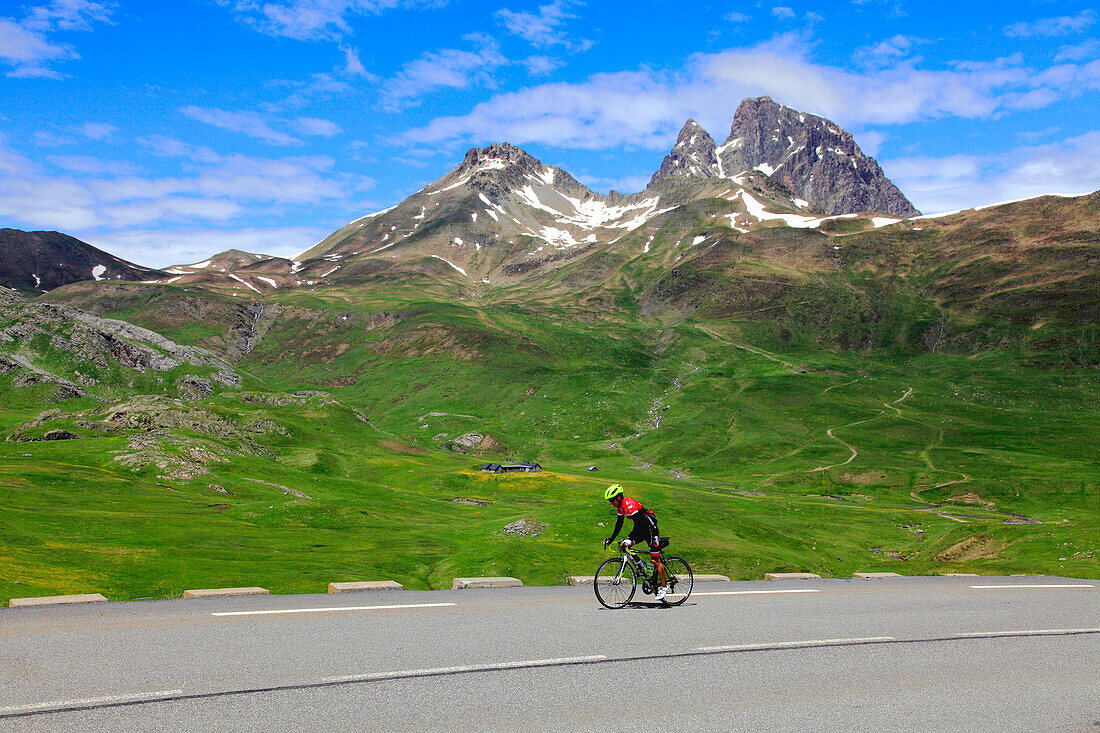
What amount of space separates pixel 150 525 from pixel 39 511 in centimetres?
832

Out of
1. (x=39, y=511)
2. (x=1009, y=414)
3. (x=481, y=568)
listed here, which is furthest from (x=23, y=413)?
(x=1009, y=414)

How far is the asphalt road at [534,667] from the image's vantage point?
11.7 meters

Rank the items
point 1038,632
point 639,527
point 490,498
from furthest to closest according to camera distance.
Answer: point 490,498 < point 639,527 < point 1038,632

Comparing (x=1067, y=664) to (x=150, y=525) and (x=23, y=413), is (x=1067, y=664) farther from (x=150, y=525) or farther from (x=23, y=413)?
(x=23, y=413)

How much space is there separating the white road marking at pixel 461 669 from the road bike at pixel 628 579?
690 cm

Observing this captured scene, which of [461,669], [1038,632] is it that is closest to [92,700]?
[461,669]

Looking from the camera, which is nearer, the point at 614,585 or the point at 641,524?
the point at 614,585

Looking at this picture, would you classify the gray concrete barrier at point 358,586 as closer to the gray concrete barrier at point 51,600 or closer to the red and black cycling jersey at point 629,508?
the gray concrete barrier at point 51,600

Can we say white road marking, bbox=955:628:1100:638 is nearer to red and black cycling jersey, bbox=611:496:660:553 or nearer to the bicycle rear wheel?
the bicycle rear wheel

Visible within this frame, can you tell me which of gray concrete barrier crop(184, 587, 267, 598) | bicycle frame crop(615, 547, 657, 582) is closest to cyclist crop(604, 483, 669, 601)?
bicycle frame crop(615, 547, 657, 582)

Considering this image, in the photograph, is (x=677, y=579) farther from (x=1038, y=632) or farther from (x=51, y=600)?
(x=51, y=600)

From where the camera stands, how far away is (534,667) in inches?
567

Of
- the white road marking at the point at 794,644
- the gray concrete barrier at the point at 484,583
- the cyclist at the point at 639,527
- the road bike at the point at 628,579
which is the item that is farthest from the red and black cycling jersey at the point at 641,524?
the white road marking at the point at 794,644

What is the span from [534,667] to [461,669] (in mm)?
1577
